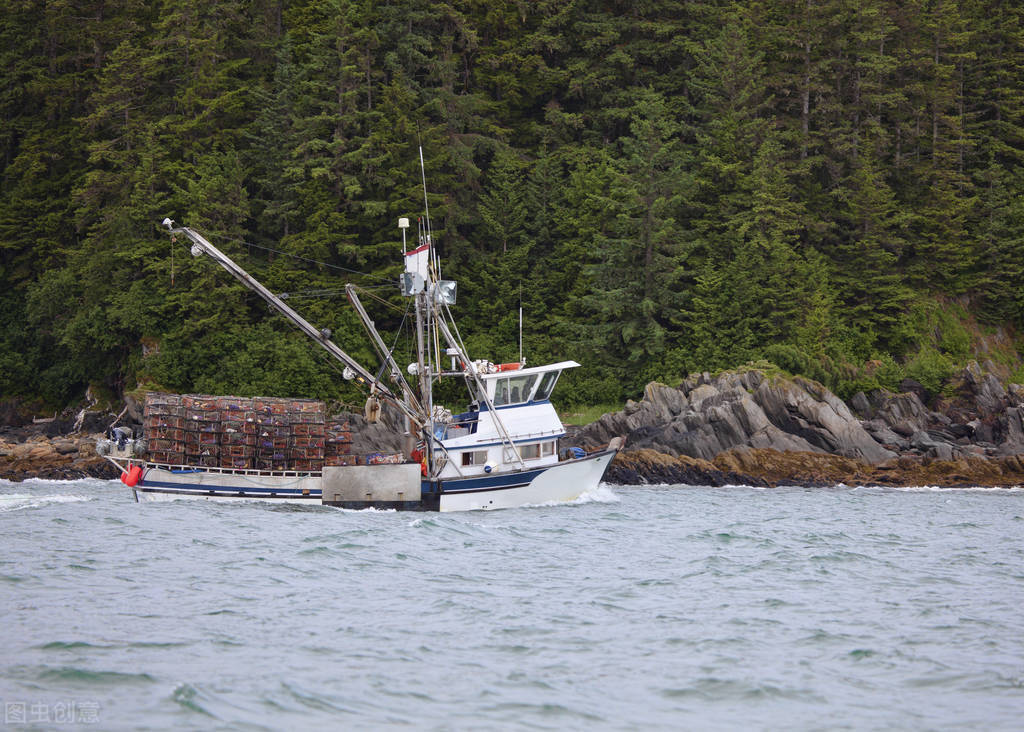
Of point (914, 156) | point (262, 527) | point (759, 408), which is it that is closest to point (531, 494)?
point (262, 527)

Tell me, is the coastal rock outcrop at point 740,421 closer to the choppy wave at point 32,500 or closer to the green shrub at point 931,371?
the green shrub at point 931,371

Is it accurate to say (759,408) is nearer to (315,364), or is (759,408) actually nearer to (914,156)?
(315,364)

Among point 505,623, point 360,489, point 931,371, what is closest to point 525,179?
point 931,371

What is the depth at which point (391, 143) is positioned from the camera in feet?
182

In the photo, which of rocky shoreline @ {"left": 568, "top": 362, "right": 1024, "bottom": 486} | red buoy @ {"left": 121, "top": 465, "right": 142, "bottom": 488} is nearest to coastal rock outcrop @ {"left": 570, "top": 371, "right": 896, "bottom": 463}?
rocky shoreline @ {"left": 568, "top": 362, "right": 1024, "bottom": 486}

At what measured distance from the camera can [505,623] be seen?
57.7 feet

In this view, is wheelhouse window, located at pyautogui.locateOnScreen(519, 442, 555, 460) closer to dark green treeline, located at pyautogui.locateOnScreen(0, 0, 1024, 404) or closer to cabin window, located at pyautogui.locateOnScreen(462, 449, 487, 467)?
cabin window, located at pyautogui.locateOnScreen(462, 449, 487, 467)

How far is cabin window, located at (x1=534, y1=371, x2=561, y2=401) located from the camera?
1352 inches

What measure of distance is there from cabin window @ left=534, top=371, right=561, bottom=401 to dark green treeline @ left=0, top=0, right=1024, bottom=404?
17597 mm

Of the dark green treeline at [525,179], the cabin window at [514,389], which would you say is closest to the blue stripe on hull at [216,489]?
the cabin window at [514,389]

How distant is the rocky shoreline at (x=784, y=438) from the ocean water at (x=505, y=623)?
11.9 m

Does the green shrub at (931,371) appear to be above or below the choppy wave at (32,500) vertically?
above

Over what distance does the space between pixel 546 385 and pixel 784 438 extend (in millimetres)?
13574

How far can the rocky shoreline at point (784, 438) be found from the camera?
137 feet
